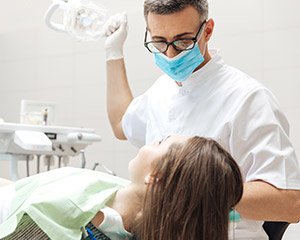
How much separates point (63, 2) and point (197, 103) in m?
0.97

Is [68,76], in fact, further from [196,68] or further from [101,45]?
[196,68]

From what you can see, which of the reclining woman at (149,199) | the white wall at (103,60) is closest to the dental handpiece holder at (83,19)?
the reclining woman at (149,199)

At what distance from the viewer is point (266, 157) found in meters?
1.73

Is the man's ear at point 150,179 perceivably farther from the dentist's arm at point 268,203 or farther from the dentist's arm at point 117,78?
the dentist's arm at point 117,78

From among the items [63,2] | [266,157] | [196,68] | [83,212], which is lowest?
[83,212]

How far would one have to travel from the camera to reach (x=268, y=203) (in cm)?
164

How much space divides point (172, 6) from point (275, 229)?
2.70ft

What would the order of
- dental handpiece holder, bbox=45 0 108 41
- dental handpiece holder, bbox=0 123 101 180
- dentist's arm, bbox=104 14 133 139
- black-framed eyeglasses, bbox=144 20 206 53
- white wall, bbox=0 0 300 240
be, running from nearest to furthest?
1. black-framed eyeglasses, bbox=144 20 206 53
2. dentist's arm, bbox=104 14 133 139
3. dental handpiece holder, bbox=45 0 108 41
4. dental handpiece holder, bbox=0 123 101 180
5. white wall, bbox=0 0 300 240

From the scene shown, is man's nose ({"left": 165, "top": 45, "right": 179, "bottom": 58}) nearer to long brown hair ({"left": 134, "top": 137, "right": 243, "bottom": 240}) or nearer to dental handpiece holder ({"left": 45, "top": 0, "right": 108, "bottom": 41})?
long brown hair ({"left": 134, "top": 137, "right": 243, "bottom": 240})

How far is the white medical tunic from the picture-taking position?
68.1 inches

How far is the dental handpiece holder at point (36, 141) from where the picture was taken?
8.68 feet

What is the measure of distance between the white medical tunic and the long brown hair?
294 mm

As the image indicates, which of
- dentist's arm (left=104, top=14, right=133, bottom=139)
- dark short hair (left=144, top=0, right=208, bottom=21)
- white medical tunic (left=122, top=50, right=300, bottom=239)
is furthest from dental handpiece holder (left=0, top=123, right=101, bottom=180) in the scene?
dark short hair (left=144, top=0, right=208, bottom=21)

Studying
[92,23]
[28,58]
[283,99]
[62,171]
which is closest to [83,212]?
[62,171]
